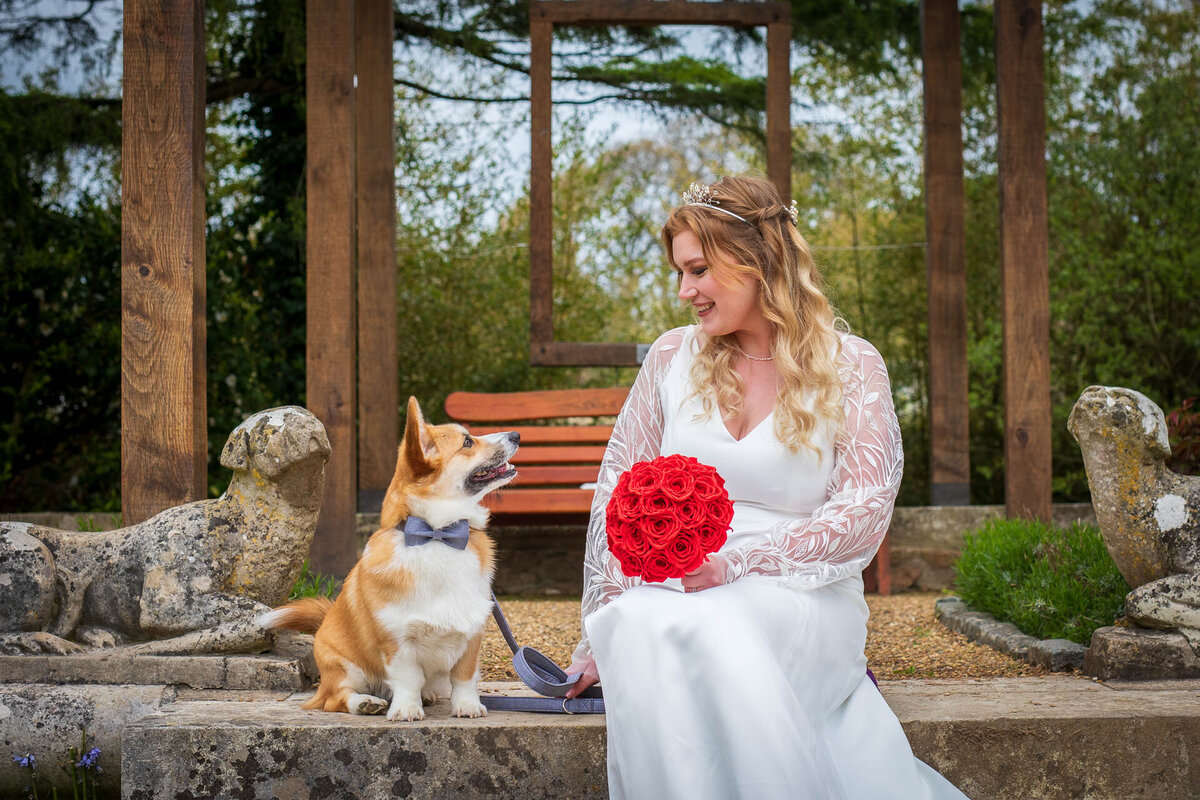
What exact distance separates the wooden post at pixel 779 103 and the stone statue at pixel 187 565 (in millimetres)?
3599

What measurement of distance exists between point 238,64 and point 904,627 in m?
6.19

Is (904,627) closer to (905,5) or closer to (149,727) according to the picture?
(149,727)

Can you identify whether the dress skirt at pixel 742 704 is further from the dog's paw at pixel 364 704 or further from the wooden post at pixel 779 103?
the wooden post at pixel 779 103

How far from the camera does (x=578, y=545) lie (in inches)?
254

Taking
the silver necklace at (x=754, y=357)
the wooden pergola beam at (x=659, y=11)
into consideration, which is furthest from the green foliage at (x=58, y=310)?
the silver necklace at (x=754, y=357)

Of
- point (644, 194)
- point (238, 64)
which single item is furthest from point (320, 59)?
point (644, 194)

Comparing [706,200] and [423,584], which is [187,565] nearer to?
[423,584]

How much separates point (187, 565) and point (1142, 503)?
3092mm

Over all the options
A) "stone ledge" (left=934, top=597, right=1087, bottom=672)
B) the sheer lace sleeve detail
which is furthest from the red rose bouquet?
"stone ledge" (left=934, top=597, right=1087, bottom=672)

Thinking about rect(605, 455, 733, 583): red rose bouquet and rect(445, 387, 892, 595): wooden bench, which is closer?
rect(605, 455, 733, 583): red rose bouquet

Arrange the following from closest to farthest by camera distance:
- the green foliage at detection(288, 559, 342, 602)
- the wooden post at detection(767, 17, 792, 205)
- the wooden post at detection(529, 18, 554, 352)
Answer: the green foliage at detection(288, 559, 342, 602)
the wooden post at detection(767, 17, 792, 205)
the wooden post at detection(529, 18, 554, 352)

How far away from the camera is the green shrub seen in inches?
155

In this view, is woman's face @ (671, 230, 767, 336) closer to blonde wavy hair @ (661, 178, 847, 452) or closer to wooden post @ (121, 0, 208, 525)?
blonde wavy hair @ (661, 178, 847, 452)

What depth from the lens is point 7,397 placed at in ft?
24.7
